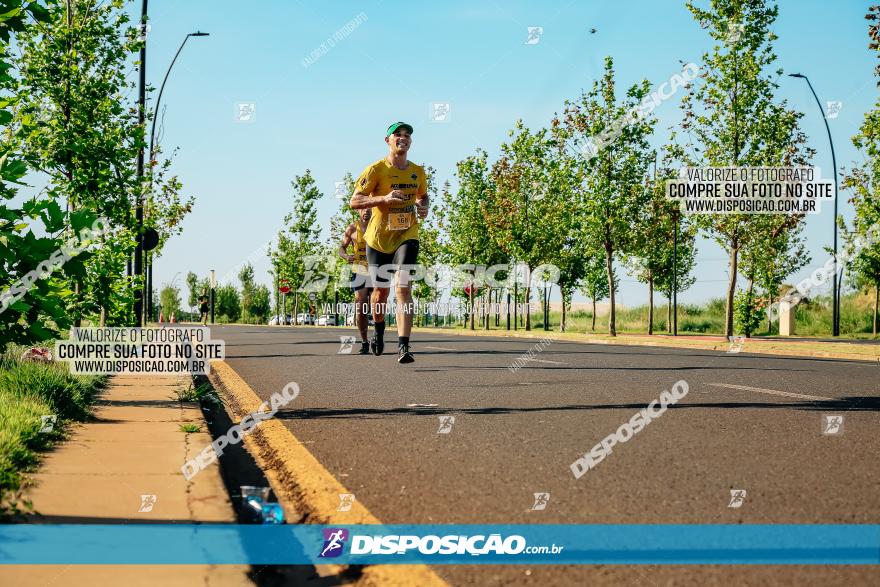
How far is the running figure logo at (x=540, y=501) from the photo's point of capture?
3666 millimetres

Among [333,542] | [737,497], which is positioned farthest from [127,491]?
[737,497]

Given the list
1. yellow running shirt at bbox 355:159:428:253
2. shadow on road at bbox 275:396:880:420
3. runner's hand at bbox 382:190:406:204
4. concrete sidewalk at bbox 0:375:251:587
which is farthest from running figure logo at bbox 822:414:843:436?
yellow running shirt at bbox 355:159:428:253

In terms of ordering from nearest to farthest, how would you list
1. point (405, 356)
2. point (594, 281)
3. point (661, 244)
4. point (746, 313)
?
point (405, 356)
point (746, 313)
point (661, 244)
point (594, 281)

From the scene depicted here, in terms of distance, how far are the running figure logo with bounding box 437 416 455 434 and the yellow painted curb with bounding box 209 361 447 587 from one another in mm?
992

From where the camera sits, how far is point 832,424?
6.18 meters

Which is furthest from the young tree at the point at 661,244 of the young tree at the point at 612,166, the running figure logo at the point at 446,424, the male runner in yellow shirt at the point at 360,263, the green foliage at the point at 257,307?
the green foliage at the point at 257,307

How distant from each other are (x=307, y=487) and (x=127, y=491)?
2.89ft

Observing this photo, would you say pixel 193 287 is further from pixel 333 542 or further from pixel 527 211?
pixel 333 542

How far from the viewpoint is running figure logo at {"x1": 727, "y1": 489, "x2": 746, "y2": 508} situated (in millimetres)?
3700

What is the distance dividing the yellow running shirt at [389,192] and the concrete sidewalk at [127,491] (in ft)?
12.3

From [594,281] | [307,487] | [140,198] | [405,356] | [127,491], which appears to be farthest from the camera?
[594,281]

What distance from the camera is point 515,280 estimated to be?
47.8 meters

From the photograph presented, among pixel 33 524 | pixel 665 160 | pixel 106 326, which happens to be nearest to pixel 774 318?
pixel 665 160

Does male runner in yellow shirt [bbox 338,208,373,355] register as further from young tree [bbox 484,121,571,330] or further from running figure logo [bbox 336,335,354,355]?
young tree [bbox 484,121,571,330]
